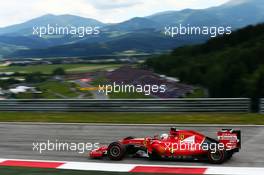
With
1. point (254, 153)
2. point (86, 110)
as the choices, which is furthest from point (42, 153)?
point (86, 110)

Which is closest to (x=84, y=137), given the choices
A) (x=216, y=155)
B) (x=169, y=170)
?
(x=169, y=170)

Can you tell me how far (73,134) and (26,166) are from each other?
13.7 feet

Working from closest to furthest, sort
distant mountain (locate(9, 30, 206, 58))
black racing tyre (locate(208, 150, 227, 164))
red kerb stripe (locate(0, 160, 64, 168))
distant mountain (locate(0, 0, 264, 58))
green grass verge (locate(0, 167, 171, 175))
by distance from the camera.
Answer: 1. green grass verge (locate(0, 167, 171, 175))
2. black racing tyre (locate(208, 150, 227, 164))
3. red kerb stripe (locate(0, 160, 64, 168))
4. distant mountain (locate(0, 0, 264, 58))
5. distant mountain (locate(9, 30, 206, 58))

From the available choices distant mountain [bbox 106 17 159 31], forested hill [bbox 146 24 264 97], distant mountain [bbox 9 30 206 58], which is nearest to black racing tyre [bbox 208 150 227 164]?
distant mountain [bbox 9 30 206 58]

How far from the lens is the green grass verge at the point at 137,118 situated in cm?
1603

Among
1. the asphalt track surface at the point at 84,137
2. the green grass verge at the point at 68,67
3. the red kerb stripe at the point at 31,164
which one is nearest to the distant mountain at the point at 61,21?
the green grass verge at the point at 68,67

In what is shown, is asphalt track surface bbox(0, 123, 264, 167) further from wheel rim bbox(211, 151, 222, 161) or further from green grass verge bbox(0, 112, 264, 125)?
green grass verge bbox(0, 112, 264, 125)

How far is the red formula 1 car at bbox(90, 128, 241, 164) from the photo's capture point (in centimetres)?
947

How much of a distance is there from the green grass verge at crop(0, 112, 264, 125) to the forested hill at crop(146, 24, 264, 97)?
7.54 m

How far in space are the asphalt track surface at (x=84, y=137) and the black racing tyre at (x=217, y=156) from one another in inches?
6.9

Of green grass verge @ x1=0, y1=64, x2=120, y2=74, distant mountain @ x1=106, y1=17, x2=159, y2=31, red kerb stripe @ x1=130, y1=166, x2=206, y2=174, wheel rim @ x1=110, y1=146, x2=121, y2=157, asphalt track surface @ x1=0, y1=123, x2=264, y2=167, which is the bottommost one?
red kerb stripe @ x1=130, y1=166, x2=206, y2=174

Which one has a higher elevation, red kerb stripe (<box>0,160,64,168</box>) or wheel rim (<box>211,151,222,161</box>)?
wheel rim (<box>211,151,222,161</box>)

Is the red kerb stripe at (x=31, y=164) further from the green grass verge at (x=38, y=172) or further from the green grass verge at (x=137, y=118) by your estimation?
the green grass verge at (x=137, y=118)

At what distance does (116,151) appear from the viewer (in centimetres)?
1028
